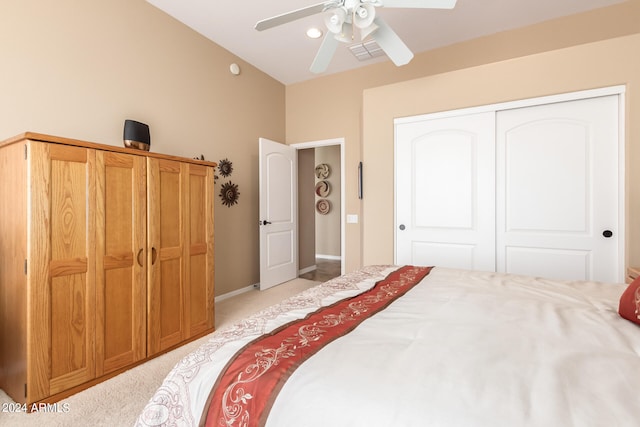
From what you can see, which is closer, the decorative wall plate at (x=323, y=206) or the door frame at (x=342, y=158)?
the door frame at (x=342, y=158)

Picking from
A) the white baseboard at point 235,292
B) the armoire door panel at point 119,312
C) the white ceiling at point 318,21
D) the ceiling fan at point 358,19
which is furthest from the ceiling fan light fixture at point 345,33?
the white baseboard at point 235,292

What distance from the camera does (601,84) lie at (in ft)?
8.13

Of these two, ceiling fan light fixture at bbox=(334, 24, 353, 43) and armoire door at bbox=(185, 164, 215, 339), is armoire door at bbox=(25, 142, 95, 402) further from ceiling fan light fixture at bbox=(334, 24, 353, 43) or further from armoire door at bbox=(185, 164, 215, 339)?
ceiling fan light fixture at bbox=(334, 24, 353, 43)

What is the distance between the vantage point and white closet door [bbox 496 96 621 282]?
98.7 inches

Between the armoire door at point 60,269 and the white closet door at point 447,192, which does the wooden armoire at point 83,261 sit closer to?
the armoire door at point 60,269

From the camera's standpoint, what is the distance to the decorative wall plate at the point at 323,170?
7.02 m

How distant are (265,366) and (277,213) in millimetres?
3546

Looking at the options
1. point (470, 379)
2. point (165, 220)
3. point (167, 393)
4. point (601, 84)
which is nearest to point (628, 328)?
point (470, 379)

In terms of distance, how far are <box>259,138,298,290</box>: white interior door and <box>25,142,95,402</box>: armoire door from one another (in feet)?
→ 7.37

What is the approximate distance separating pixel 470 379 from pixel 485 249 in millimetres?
2521

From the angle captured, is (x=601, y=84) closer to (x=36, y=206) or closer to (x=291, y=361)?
(x=291, y=361)

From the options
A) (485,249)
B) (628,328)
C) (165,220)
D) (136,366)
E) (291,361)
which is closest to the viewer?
(291,361)

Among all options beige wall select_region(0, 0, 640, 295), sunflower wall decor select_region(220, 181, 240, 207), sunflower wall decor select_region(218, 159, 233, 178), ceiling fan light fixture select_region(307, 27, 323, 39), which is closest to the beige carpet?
beige wall select_region(0, 0, 640, 295)

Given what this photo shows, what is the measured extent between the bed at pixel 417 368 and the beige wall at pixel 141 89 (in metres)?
2.34
